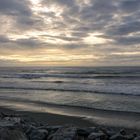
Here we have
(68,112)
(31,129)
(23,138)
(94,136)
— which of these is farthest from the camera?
(68,112)

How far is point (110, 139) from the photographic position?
652 cm

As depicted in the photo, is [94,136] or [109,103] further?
[109,103]

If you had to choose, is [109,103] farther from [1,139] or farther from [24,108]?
[1,139]

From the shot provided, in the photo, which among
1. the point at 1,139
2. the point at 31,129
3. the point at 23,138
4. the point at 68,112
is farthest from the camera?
the point at 68,112

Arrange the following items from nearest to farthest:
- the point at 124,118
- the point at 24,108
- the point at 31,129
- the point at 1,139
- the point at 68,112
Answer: the point at 1,139, the point at 31,129, the point at 124,118, the point at 68,112, the point at 24,108

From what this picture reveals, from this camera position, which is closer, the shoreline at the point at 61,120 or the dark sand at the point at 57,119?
the shoreline at the point at 61,120

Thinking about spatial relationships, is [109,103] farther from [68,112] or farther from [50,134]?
[50,134]

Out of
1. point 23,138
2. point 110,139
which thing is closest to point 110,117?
point 110,139

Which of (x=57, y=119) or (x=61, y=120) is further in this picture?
(x=57, y=119)

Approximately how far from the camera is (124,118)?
10422 mm

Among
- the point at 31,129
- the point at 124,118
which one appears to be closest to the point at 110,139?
the point at 31,129

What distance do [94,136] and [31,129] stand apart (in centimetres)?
161

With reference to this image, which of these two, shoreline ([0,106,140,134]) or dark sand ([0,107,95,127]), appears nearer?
shoreline ([0,106,140,134])

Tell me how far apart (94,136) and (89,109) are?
19.7ft
